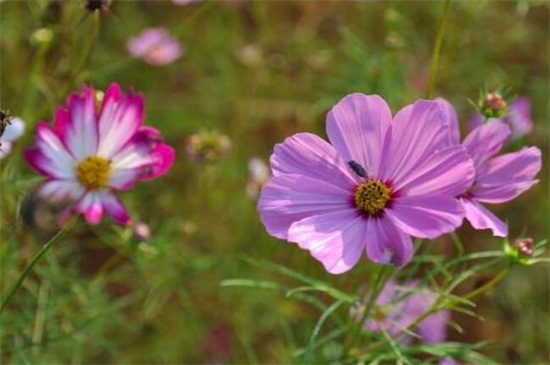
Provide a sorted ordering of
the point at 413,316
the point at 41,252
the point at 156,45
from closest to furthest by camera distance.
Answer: the point at 41,252 < the point at 413,316 < the point at 156,45

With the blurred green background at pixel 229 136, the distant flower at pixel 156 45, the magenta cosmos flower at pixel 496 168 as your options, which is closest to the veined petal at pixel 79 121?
the blurred green background at pixel 229 136

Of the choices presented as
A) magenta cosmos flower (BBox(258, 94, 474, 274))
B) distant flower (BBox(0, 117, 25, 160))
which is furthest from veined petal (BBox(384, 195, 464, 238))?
distant flower (BBox(0, 117, 25, 160))

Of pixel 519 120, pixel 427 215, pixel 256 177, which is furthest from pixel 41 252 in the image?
pixel 519 120

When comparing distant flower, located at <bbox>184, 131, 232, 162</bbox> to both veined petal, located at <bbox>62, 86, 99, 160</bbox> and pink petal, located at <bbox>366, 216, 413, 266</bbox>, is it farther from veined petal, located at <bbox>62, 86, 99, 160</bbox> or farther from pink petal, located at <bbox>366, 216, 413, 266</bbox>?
pink petal, located at <bbox>366, 216, 413, 266</bbox>

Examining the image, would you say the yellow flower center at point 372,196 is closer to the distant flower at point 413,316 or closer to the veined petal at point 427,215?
the veined petal at point 427,215

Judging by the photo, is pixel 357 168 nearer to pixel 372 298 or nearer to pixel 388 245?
pixel 388 245

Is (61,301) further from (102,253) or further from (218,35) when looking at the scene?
(218,35)
